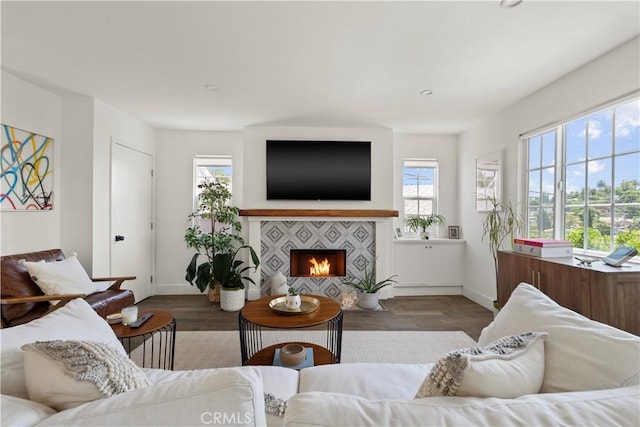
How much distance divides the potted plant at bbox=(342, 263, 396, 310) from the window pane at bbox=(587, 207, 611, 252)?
215 cm

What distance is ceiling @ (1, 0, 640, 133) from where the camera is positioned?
69.2 inches

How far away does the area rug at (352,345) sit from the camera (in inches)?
95.7

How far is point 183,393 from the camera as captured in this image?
2.22ft

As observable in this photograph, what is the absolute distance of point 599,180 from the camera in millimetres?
2373

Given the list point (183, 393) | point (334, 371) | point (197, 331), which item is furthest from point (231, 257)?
point (183, 393)

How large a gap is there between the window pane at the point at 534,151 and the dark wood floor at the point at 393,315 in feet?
5.87

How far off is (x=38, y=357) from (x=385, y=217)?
3.74 metres

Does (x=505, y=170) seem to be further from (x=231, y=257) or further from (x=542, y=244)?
(x=231, y=257)

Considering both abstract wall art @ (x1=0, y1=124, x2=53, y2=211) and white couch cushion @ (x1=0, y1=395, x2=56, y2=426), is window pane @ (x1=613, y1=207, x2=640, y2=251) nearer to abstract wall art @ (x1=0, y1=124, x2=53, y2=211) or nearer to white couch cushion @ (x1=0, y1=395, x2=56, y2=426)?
white couch cushion @ (x1=0, y1=395, x2=56, y2=426)

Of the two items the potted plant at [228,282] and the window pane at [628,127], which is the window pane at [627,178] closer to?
the window pane at [628,127]

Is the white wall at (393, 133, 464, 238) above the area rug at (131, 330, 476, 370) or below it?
above

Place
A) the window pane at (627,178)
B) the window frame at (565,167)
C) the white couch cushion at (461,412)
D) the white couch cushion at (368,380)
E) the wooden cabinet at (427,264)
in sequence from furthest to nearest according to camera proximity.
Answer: the wooden cabinet at (427,264), the window frame at (565,167), the window pane at (627,178), the white couch cushion at (368,380), the white couch cushion at (461,412)

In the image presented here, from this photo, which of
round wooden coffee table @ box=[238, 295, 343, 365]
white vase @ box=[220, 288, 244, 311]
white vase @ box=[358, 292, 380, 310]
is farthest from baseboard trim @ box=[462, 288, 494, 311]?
white vase @ box=[220, 288, 244, 311]

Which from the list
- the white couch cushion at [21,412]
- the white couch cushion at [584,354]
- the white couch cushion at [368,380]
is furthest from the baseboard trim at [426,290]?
the white couch cushion at [21,412]
